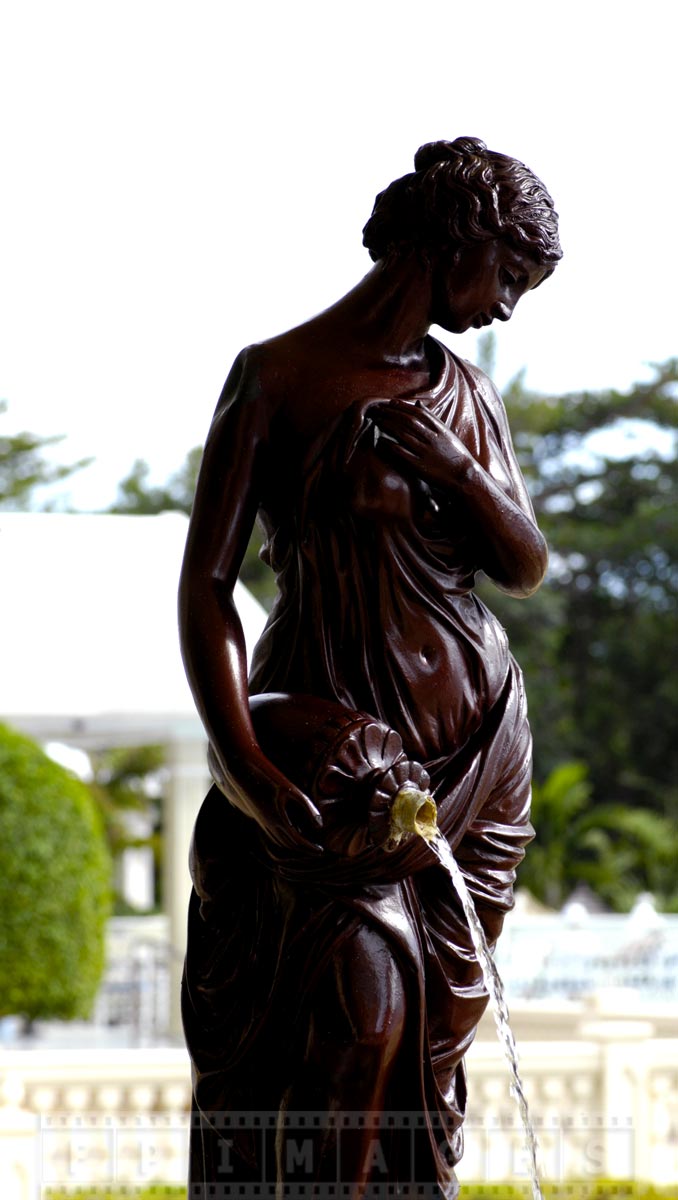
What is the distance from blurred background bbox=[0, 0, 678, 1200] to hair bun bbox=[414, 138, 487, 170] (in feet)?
24.9

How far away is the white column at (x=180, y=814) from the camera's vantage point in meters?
9.88

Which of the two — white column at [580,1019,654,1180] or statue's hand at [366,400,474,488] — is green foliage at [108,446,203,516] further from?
statue's hand at [366,400,474,488]

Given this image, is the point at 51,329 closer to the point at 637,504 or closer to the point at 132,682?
the point at 637,504

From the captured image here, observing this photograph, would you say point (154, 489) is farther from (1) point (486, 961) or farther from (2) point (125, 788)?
(1) point (486, 961)

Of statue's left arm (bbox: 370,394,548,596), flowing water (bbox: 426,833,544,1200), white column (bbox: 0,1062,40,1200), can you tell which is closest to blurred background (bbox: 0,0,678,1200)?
white column (bbox: 0,1062,40,1200)

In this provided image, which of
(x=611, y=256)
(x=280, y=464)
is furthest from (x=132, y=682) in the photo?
(x=611, y=256)

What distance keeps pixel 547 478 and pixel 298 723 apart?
2309 centimetres

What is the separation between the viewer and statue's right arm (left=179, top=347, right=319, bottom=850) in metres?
2.50

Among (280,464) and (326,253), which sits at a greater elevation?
(326,253)

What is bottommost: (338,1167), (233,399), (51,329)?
(338,1167)

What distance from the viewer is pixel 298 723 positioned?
258 centimetres

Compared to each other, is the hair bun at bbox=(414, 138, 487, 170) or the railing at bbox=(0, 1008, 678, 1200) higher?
the hair bun at bbox=(414, 138, 487, 170)

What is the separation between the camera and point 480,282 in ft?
8.91

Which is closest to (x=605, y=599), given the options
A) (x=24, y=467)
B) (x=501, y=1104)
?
(x=24, y=467)
